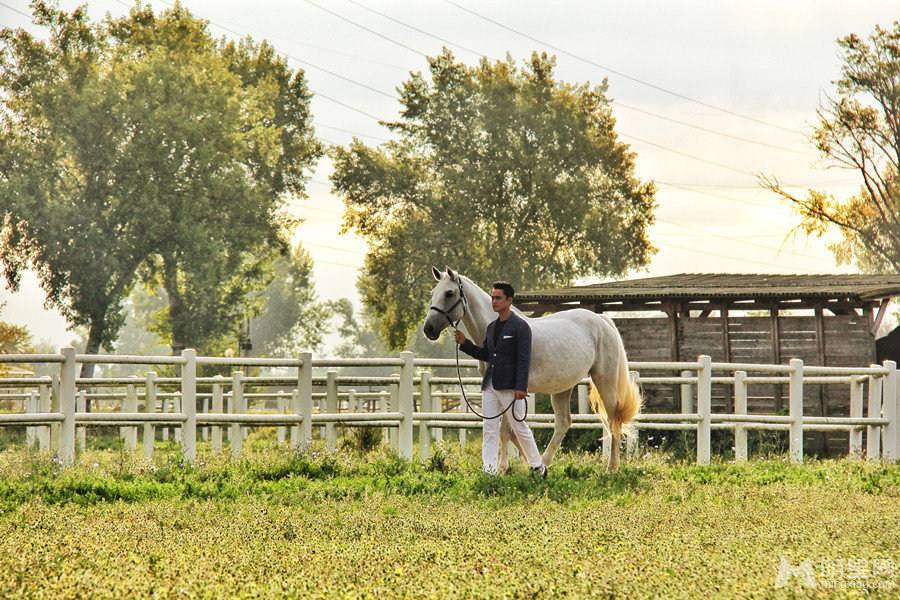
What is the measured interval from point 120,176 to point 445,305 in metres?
35.4

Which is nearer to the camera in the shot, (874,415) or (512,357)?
(512,357)

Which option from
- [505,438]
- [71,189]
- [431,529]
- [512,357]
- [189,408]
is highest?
[71,189]

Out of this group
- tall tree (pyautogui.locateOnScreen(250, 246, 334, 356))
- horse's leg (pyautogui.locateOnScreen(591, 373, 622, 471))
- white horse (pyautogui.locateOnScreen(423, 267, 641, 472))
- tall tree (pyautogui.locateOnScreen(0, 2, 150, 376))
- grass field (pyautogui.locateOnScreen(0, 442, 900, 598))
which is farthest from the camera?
tall tree (pyautogui.locateOnScreen(250, 246, 334, 356))

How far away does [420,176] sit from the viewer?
2016 inches

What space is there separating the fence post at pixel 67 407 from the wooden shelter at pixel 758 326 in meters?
15.9

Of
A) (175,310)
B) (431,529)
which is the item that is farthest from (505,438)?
(175,310)

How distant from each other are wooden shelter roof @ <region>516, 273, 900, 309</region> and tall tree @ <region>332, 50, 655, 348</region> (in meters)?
18.2

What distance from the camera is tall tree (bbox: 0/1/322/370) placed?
4538 centimetres

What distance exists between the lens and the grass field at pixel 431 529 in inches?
260

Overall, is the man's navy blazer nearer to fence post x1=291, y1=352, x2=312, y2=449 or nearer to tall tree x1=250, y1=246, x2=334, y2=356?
fence post x1=291, y1=352, x2=312, y2=449

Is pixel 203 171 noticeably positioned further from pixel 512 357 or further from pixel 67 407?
pixel 512 357

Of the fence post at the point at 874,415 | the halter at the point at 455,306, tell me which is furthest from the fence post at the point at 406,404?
the fence post at the point at 874,415

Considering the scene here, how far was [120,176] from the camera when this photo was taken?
45.7 metres

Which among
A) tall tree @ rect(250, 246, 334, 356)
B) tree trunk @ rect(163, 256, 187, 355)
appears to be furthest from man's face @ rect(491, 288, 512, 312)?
tall tree @ rect(250, 246, 334, 356)
